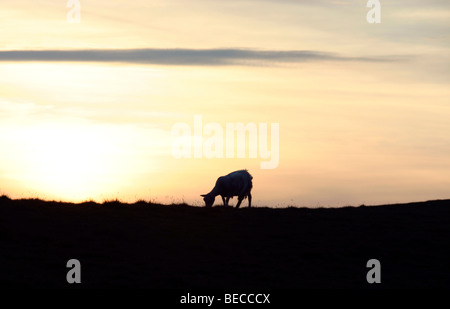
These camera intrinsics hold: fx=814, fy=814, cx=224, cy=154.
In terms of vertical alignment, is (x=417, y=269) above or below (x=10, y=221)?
below

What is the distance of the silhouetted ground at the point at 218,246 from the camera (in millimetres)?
29625

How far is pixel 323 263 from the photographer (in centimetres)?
3275

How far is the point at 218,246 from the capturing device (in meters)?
34.2

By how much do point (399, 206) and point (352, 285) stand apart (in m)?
15.8

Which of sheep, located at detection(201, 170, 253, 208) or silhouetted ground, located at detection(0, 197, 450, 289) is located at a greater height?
sheep, located at detection(201, 170, 253, 208)

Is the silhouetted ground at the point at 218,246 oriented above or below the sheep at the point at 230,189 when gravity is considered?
below

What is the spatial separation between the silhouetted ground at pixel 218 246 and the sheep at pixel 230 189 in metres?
5.32

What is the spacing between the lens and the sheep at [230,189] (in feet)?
156

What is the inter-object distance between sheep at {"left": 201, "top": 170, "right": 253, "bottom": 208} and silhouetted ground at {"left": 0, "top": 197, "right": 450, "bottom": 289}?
5.32 metres

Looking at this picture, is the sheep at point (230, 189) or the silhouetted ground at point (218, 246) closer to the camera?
the silhouetted ground at point (218, 246)

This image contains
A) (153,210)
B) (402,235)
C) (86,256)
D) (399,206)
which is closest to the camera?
(86,256)

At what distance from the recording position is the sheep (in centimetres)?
4741
